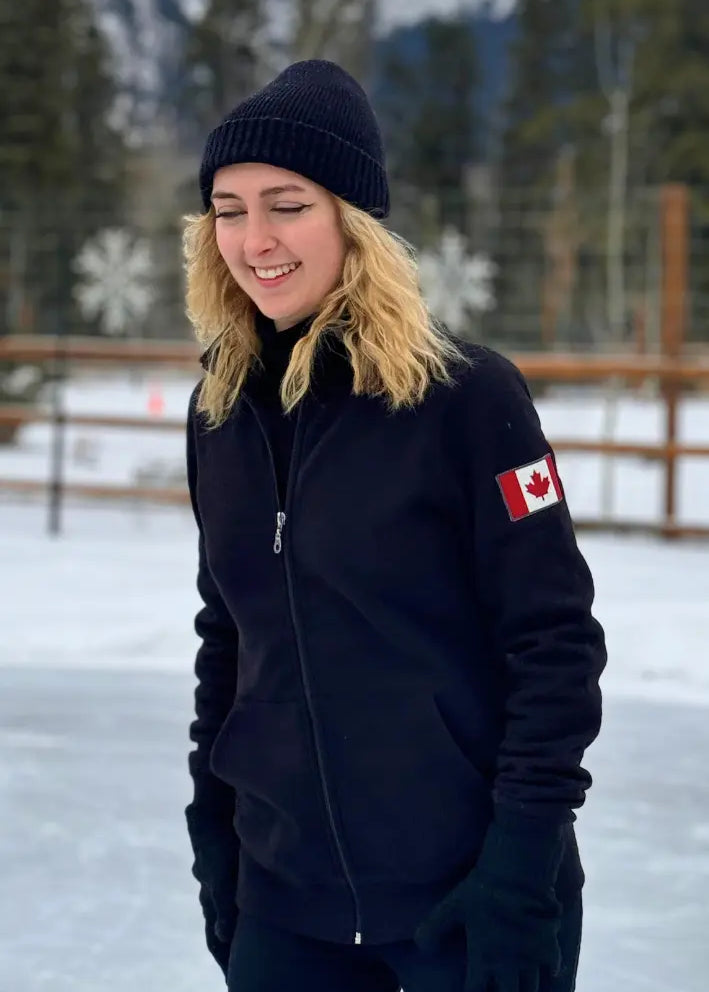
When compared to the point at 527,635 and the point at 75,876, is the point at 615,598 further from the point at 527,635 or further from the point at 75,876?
the point at 527,635

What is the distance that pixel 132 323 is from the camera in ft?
30.1

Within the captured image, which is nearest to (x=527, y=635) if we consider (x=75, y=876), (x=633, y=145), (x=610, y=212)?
(x=75, y=876)

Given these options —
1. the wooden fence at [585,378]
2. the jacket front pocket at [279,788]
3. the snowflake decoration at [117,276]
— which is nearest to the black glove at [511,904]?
the jacket front pocket at [279,788]

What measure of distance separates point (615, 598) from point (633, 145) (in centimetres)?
1479

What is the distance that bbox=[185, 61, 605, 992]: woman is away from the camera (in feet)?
4.00

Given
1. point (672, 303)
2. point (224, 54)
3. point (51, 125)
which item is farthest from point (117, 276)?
point (224, 54)

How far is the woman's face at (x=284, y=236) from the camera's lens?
131 cm

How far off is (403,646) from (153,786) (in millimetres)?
2356

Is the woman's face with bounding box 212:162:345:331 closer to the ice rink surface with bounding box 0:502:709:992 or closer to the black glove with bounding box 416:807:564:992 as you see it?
the black glove with bounding box 416:807:564:992

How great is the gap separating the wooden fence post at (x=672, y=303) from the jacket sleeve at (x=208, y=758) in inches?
231

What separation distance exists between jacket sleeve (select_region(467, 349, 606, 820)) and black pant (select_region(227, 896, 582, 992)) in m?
0.16

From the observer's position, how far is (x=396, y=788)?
1278 mm

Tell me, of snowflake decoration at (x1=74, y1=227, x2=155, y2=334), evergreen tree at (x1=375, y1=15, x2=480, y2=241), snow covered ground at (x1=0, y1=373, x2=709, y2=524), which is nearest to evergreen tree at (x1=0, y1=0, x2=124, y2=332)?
snow covered ground at (x1=0, y1=373, x2=709, y2=524)

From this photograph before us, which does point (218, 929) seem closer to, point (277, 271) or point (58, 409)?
point (277, 271)
